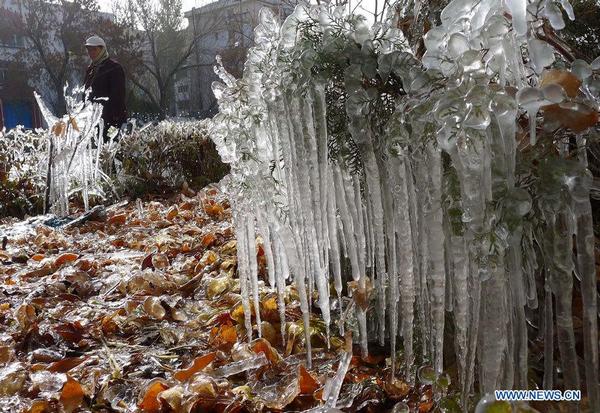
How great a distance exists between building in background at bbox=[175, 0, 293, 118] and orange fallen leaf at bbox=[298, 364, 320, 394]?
74.2 ft

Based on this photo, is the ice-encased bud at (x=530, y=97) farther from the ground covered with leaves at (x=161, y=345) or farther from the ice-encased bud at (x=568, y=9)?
the ground covered with leaves at (x=161, y=345)

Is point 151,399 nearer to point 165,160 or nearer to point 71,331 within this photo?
point 71,331

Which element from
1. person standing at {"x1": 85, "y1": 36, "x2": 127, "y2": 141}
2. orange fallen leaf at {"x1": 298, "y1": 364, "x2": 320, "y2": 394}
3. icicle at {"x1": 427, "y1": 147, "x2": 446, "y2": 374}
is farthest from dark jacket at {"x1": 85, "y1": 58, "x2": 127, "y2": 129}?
icicle at {"x1": 427, "y1": 147, "x2": 446, "y2": 374}

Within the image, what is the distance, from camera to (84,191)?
233 inches

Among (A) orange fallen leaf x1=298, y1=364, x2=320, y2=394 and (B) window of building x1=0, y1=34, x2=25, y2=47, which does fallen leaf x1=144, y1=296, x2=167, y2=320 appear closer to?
(A) orange fallen leaf x1=298, y1=364, x2=320, y2=394

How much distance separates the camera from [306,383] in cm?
146

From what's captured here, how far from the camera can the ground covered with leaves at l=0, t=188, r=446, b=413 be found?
4.79 feet

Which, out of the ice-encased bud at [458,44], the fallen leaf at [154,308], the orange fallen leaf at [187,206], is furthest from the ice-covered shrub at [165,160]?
the ice-encased bud at [458,44]

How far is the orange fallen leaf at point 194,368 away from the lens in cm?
159

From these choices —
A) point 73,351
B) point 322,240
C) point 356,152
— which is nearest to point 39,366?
point 73,351

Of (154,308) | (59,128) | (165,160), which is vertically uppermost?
(59,128)

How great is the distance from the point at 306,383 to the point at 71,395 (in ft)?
2.19

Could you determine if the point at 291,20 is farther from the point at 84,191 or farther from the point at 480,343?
the point at 84,191

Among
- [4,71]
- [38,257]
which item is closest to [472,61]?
[38,257]
